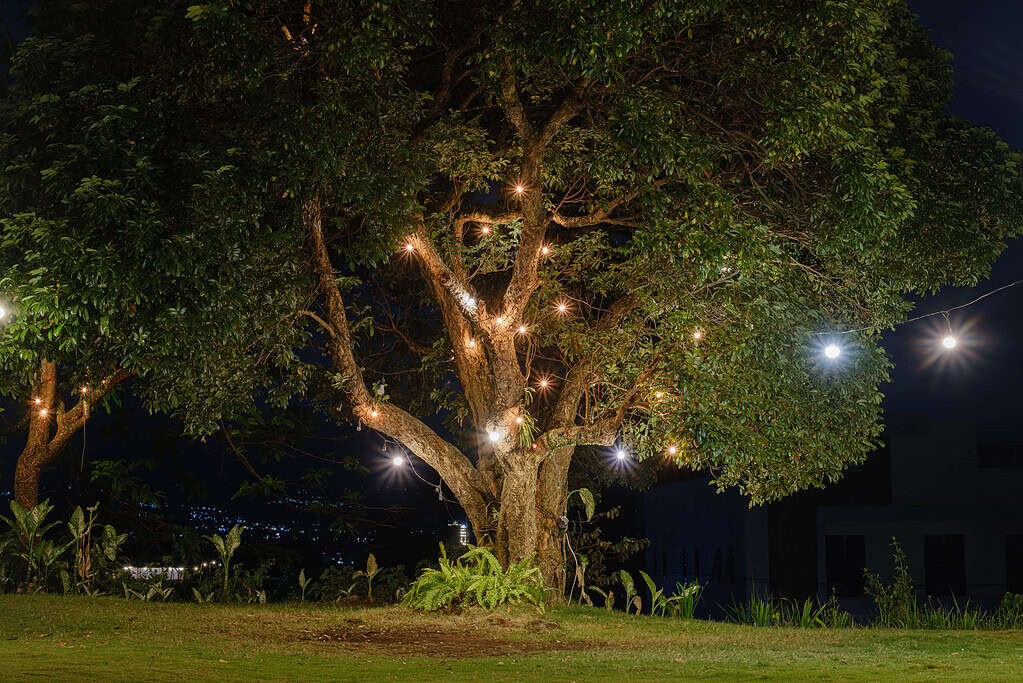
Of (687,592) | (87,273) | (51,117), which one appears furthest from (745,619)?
(51,117)

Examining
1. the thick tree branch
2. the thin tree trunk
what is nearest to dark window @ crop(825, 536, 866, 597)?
the thick tree branch

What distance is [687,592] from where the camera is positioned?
15.0m

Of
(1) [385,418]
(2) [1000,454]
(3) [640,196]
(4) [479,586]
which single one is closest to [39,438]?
(1) [385,418]

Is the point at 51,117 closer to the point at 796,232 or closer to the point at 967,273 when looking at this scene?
the point at 796,232

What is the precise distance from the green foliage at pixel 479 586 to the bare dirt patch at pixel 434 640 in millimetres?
801

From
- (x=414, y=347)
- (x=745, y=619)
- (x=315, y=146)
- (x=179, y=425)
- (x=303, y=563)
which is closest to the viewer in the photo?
(x=315, y=146)

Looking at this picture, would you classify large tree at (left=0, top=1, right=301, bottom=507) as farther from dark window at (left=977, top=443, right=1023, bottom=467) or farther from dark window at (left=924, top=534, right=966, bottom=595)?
dark window at (left=977, top=443, right=1023, bottom=467)

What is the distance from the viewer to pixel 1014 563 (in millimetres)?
28344

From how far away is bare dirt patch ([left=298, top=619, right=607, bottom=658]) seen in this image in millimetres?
10398

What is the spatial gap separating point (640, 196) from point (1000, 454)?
21.9 m

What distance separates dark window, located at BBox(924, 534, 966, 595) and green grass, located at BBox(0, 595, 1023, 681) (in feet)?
56.0

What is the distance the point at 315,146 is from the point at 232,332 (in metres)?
2.12

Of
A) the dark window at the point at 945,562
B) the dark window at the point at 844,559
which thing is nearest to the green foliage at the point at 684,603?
the dark window at the point at 844,559

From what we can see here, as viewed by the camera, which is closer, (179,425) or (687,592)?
(687,592)
